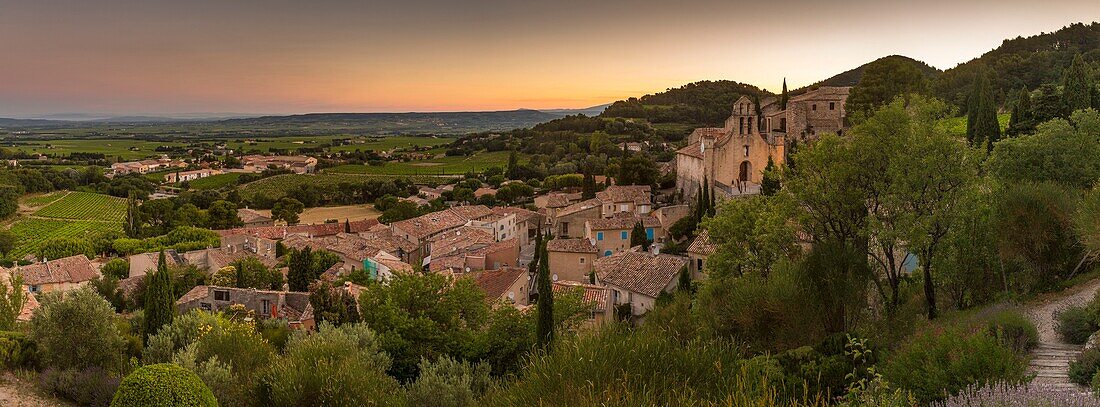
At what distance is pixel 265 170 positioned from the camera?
353 ft

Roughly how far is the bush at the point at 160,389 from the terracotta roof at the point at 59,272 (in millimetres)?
32822

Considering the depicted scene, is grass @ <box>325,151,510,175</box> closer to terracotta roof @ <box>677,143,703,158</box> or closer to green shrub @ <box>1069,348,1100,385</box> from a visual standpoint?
terracotta roof @ <box>677,143,703,158</box>

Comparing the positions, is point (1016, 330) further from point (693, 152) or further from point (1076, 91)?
point (693, 152)

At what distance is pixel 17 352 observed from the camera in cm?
1409

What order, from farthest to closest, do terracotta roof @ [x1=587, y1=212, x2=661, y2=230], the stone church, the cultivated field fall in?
the cultivated field → the stone church → terracotta roof @ [x1=587, y1=212, x2=661, y2=230]

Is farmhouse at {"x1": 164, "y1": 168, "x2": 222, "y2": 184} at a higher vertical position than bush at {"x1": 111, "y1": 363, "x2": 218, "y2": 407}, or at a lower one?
lower

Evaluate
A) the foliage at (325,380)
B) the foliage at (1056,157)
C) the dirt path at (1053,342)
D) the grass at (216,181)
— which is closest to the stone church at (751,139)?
the foliage at (1056,157)

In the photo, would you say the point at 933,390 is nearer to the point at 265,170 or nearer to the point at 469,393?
the point at 469,393

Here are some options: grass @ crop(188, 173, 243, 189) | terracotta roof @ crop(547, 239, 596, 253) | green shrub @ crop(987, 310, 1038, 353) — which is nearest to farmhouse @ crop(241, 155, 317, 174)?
grass @ crop(188, 173, 243, 189)

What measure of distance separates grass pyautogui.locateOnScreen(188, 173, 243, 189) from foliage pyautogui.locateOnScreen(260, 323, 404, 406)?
93.3 meters

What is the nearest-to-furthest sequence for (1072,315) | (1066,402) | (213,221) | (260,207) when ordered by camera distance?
(1066,402), (1072,315), (213,221), (260,207)

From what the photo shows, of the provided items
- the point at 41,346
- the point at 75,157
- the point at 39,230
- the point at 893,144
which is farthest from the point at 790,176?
the point at 75,157

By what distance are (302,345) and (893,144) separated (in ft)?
41.6

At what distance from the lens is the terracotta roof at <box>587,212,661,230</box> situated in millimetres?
38438
